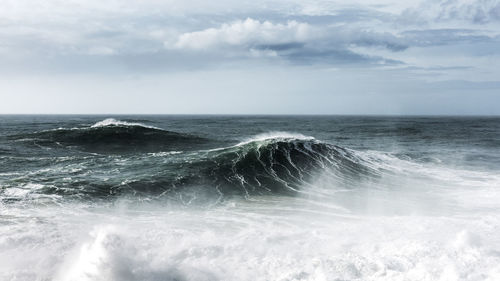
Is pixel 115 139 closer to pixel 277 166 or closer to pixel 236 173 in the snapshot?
pixel 236 173

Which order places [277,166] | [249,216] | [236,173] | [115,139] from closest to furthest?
[249,216]
[236,173]
[277,166]
[115,139]

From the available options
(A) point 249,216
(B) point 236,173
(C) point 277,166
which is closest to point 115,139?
(B) point 236,173

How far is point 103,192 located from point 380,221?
8434mm

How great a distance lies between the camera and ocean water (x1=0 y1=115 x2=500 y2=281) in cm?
614

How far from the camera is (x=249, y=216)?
31.5ft

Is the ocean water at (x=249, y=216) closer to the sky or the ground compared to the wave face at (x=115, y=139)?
closer to the ground

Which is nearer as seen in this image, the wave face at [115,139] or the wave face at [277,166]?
the wave face at [277,166]

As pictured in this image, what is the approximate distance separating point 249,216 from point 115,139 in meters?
19.8

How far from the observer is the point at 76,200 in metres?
10.7

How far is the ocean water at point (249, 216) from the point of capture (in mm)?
6141

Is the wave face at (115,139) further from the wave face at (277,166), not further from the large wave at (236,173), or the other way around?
the wave face at (277,166)

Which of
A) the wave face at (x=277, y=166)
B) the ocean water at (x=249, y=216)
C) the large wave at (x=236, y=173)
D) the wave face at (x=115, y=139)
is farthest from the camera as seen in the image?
the wave face at (x=115, y=139)

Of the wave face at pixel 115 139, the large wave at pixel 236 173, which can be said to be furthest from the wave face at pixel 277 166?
the wave face at pixel 115 139

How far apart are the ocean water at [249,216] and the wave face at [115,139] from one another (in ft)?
14.2
